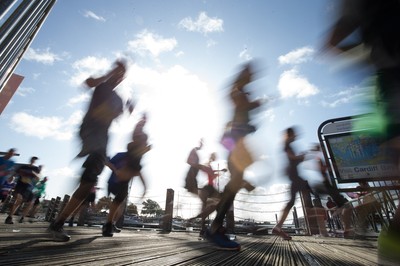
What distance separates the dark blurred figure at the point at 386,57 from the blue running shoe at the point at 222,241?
47.2 inches

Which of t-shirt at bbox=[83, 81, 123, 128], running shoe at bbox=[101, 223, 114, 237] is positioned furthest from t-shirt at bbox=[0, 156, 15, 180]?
t-shirt at bbox=[83, 81, 123, 128]

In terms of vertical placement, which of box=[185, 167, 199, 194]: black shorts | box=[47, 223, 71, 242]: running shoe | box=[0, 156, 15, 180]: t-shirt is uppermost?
box=[0, 156, 15, 180]: t-shirt

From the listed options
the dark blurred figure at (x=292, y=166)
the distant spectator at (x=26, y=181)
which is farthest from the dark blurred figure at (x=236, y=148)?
the distant spectator at (x=26, y=181)

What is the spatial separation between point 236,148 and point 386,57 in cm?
172

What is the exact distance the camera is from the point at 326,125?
5191 millimetres

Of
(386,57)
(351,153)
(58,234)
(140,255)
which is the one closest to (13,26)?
(140,255)

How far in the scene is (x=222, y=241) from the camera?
2.25m

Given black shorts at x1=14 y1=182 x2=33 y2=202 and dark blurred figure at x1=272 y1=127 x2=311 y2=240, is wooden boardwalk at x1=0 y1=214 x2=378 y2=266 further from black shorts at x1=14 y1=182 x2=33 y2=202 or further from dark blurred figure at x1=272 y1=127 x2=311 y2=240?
black shorts at x1=14 y1=182 x2=33 y2=202

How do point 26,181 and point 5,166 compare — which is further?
point 26,181

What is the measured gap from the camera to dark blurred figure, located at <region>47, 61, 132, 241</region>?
2.62 m

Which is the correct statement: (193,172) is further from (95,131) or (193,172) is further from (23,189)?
(23,189)

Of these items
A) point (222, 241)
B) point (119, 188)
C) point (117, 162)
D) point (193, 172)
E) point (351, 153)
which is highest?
point (351, 153)

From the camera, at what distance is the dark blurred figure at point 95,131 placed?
2.62 m

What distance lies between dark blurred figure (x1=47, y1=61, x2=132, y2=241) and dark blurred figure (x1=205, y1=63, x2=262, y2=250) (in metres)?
1.58
